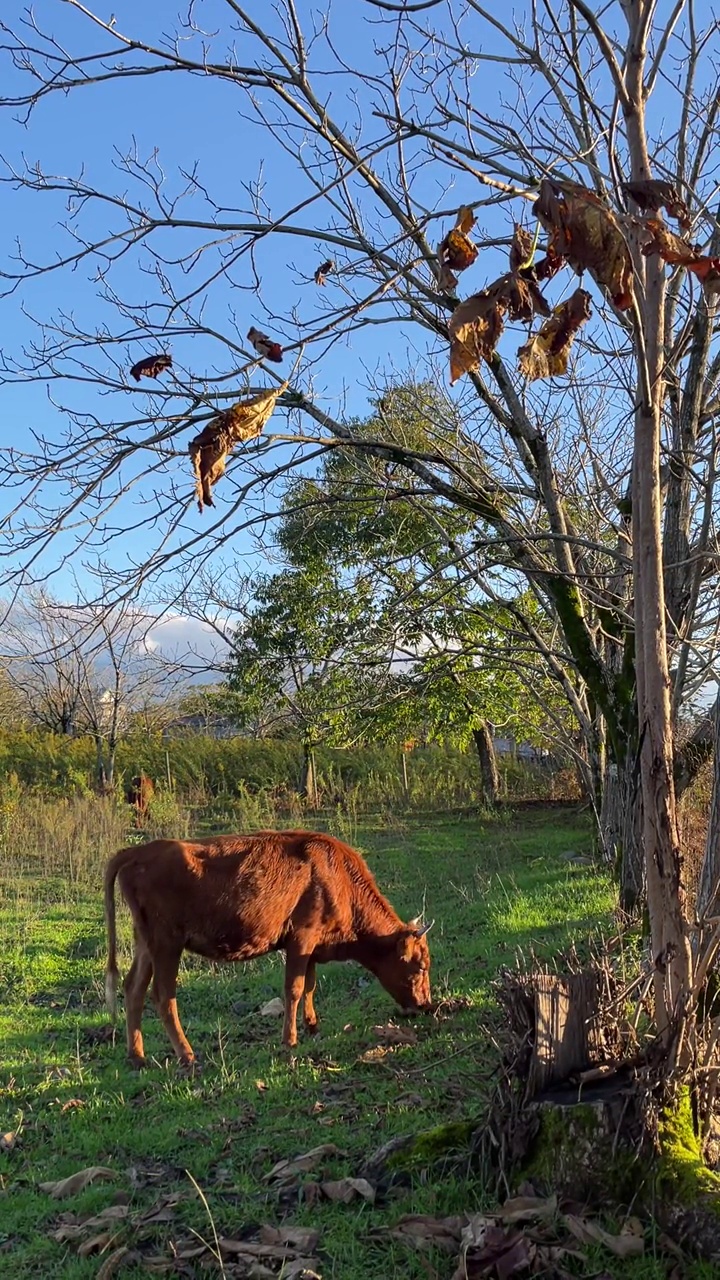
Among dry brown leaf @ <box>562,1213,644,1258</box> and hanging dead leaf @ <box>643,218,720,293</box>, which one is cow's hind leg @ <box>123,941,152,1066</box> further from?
hanging dead leaf @ <box>643,218,720,293</box>

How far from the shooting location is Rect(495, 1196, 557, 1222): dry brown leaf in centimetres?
351

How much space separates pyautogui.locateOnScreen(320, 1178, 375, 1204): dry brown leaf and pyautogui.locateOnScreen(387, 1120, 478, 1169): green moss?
178 mm

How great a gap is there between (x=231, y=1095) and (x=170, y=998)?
127 cm

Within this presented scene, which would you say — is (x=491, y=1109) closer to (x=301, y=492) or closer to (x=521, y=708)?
(x=301, y=492)

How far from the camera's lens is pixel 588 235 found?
269cm

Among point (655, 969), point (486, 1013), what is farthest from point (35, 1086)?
point (655, 969)

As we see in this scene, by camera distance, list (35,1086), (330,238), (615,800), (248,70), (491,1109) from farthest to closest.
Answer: (615,800) < (330,238) < (35,1086) < (248,70) < (491,1109)

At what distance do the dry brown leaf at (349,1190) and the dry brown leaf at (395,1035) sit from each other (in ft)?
8.77

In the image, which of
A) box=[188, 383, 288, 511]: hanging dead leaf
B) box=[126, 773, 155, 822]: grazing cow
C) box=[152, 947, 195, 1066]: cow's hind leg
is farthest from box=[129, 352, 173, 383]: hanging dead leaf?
box=[126, 773, 155, 822]: grazing cow

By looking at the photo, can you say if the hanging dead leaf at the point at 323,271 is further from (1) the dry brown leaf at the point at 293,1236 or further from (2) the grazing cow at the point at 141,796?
(2) the grazing cow at the point at 141,796

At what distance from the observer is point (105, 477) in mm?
5449

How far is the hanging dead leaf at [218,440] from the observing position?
3080 mm

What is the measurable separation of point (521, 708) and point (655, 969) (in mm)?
15663

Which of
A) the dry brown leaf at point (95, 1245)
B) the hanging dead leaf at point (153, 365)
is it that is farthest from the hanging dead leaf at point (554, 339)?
the dry brown leaf at point (95, 1245)
